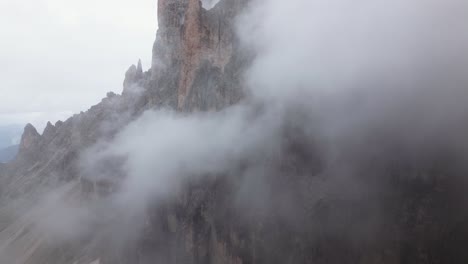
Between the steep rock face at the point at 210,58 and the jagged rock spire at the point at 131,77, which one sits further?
the jagged rock spire at the point at 131,77

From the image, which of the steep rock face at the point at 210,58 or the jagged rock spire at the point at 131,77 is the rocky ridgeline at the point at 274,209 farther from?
the jagged rock spire at the point at 131,77

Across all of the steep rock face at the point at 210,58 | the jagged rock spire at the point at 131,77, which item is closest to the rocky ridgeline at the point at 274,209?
the steep rock face at the point at 210,58

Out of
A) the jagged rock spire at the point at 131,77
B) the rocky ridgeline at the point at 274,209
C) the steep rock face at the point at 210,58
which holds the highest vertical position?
the jagged rock spire at the point at 131,77

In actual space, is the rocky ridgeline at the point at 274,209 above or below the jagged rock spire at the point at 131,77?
below

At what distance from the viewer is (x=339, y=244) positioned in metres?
51.7

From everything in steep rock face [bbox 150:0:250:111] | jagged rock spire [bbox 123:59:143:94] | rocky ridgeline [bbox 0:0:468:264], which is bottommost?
rocky ridgeline [bbox 0:0:468:264]

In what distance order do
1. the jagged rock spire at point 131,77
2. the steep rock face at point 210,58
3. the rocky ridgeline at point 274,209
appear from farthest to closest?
the jagged rock spire at point 131,77
the steep rock face at point 210,58
the rocky ridgeline at point 274,209

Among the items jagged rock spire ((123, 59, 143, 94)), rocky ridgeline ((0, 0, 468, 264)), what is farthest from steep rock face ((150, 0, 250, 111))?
jagged rock spire ((123, 59, 143, 94))

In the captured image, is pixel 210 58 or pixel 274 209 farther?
pixel 210 58

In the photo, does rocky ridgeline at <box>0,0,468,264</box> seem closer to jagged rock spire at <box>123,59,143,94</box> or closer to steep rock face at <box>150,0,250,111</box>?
steep rock face at <box>150,0,250,111</box>

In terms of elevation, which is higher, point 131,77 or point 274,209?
point 131,77

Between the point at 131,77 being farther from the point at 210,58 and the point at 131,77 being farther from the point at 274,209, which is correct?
the point at 274,209

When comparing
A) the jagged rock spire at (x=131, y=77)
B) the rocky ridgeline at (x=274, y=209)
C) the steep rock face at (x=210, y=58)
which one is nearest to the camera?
the rocky ridgeline at (x=274, y=209)

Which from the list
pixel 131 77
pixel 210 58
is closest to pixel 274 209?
pixel 210 58
